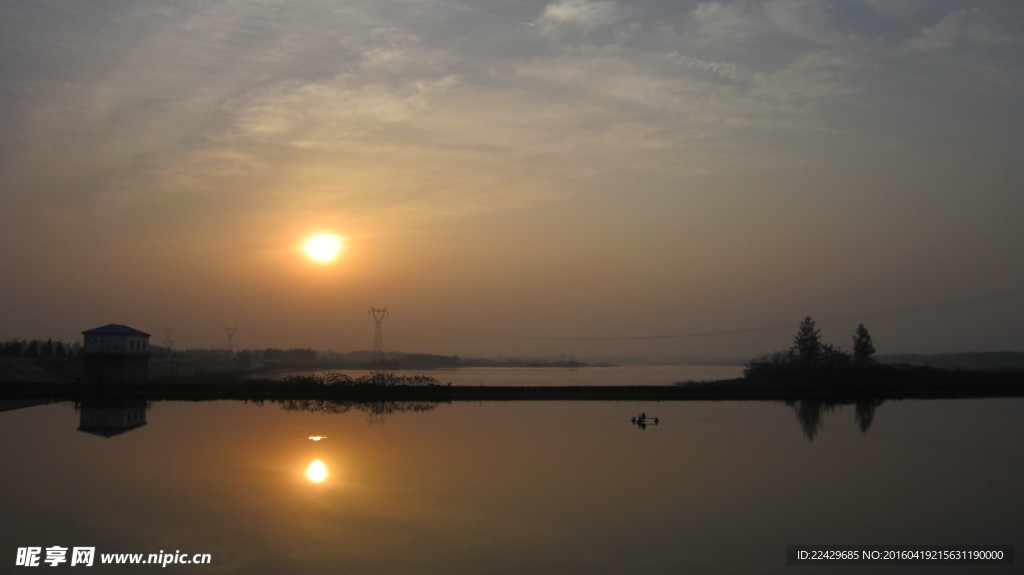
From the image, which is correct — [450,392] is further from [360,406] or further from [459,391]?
[360,406]

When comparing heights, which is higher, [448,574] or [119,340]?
[119,340]

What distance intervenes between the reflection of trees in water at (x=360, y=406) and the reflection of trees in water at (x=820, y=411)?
71.0ft

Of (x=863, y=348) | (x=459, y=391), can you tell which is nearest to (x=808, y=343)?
(x=863, y=348)

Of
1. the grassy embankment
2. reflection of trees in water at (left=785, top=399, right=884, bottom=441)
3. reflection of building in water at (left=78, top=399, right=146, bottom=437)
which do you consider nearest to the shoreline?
the grassy embankment

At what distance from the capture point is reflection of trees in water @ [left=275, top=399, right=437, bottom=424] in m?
44.0

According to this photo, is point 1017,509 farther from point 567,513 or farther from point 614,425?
point 614,425

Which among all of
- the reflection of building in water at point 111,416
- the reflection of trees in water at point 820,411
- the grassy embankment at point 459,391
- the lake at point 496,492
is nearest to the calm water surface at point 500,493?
the lake at point 496,492

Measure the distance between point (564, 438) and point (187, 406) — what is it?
25438 mm

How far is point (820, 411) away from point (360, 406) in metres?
28.8

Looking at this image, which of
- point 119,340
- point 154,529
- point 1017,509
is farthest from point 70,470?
point 119,340

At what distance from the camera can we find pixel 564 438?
103ft

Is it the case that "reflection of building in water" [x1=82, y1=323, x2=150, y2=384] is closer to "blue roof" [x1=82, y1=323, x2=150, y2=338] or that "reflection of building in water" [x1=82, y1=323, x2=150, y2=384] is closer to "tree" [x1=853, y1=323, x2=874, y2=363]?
"blue roof" [x1=82, y1=323, x2=150, y2=338]

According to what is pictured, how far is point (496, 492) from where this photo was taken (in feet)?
65.5

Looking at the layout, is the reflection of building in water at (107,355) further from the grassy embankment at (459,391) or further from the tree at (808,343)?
the tree at (808,343)
